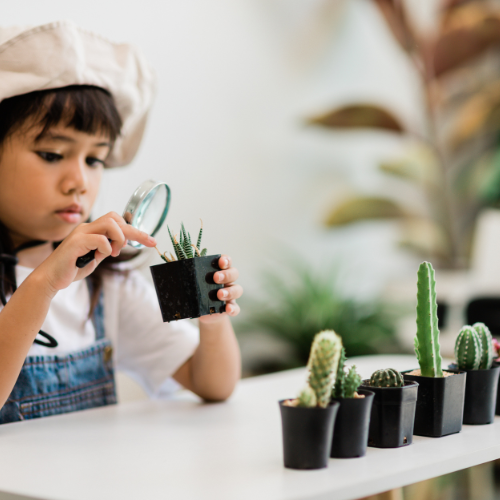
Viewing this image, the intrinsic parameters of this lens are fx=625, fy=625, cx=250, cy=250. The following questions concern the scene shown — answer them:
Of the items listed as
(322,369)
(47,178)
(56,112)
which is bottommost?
(322,369)

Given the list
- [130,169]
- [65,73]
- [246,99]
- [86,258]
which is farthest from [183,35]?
[86,258]

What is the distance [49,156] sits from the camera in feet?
3.34

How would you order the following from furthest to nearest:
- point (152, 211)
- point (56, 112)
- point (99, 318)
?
point (99, 318)
point (56, 112)
point (152, 211)

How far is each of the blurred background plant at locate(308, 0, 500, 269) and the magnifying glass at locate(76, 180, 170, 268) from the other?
2.19 m

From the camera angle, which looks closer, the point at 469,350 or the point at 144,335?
the point at 469,350

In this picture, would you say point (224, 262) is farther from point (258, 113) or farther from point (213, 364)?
point (258, 113)

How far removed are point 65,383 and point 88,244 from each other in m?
0.41

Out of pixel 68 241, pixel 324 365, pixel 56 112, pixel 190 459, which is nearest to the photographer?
pixel 324 365

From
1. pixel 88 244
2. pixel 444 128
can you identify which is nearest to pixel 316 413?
pixel 88 244

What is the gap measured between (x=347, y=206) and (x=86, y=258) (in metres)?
2.45

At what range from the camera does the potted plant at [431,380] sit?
0.70 meters

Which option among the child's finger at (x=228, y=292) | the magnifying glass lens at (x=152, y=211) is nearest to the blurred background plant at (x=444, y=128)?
the magnifying glass lens at (x=152, y=211)

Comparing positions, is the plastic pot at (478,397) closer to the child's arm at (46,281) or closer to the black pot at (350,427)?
the black pot at (350,427)

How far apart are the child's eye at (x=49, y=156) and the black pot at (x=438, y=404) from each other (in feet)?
A: 2.13
